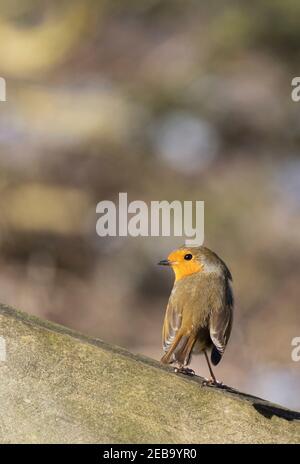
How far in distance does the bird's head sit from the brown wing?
177mm

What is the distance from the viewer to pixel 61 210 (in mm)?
8055

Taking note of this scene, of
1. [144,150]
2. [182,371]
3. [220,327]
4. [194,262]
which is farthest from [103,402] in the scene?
[144,150]

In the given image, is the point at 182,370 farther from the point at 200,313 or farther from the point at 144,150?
the point at 144,150

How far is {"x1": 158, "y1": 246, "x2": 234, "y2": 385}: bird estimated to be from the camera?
3.86m

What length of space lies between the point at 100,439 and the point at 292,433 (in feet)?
1.73

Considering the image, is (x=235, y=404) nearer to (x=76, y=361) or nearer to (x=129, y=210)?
(x=76, y=361)

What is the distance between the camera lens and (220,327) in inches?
153

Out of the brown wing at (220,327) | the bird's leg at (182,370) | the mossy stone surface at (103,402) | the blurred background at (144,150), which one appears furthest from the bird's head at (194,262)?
the blurred background at (144,150)

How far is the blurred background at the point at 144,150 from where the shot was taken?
290 inches

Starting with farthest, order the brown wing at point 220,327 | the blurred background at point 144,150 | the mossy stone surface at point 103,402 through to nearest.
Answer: the blurred background at point 144,150
the brown wing at point 220,327
the mossy stone surface at point 103,402

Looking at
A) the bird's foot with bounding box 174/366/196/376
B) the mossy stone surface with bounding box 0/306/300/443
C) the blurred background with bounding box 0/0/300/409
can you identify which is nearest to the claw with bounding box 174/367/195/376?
the bird's foot with bounding box 174/366/196/376

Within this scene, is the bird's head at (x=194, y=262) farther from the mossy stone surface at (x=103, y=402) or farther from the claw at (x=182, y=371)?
the mossy stone surface at (x=103, y=402)

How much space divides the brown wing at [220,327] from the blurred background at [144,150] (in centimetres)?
280

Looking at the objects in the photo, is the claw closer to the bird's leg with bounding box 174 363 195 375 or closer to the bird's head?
the bird's leg with bounding box 174 363 195 375
